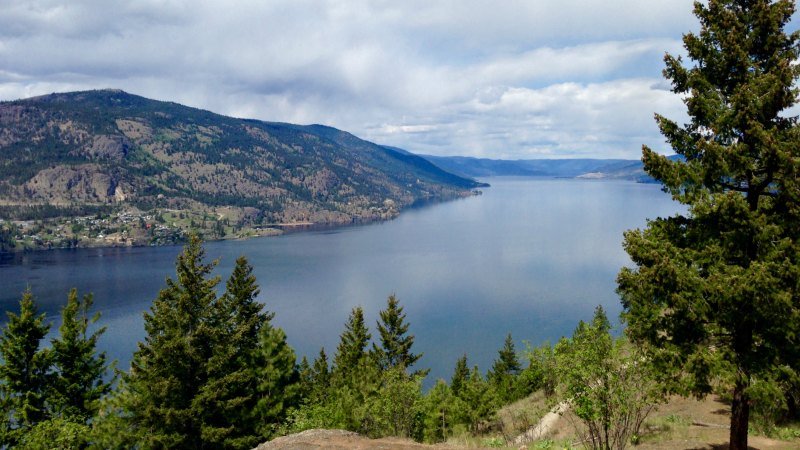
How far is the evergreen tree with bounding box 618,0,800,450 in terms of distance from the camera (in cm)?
1507

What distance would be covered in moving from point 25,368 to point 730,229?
40.6m

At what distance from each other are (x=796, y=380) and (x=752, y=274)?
3.42m

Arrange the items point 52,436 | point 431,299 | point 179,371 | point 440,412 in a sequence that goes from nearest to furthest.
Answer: point 52,436 < point 179,371 < point 440,412 < point 431,299

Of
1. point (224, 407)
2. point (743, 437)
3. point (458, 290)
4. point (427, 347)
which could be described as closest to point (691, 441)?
point (743, 437)

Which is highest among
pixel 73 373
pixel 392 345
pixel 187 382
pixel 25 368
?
pixel 25 368

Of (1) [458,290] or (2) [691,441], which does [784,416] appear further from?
(1) [458,290]

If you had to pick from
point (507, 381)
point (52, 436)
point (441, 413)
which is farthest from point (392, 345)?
point (52, 436)

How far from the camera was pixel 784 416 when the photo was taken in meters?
24.4

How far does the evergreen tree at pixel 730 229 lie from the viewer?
49.4 ft

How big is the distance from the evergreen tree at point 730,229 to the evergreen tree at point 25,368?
1437 inches

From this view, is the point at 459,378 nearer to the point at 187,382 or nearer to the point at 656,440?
the point at 187,382

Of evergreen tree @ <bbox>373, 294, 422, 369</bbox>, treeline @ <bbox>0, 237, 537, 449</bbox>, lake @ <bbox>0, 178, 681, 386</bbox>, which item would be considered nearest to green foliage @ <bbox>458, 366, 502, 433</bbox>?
treeline @ <bbox>0, 237, 537, 449</bbox>

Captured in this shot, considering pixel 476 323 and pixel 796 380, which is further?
pixel 476 323

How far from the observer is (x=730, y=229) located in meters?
16.1
